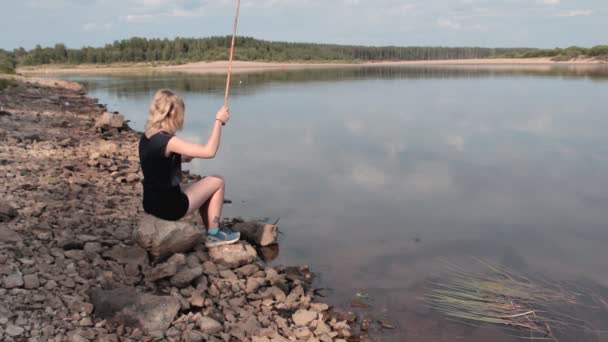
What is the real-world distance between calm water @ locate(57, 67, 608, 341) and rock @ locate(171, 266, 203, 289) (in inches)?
58.7

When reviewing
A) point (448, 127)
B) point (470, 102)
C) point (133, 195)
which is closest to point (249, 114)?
point (448, 127)

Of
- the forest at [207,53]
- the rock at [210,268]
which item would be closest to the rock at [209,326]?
the rock at [210,268]

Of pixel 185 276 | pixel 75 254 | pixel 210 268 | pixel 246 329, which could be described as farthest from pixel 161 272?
pixel 246 329

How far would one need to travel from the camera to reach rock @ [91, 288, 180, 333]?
402 cm

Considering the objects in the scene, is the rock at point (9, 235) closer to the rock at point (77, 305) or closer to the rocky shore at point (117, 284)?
the rocky shore at point (117, 284)

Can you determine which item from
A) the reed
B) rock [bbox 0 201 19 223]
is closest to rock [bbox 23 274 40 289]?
rock [bbox 0 201 19 223]

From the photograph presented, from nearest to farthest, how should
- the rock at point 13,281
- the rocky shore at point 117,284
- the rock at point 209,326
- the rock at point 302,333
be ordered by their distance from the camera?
the rocky shore at point 117,284
the rock at point 13,281
the rock at point 209,326
the rock at point 302,333

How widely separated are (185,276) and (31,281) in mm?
1312

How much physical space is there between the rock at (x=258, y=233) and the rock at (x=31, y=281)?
9.53 feet

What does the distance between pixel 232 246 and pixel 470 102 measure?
23.1 metres

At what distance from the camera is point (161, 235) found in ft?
17.3

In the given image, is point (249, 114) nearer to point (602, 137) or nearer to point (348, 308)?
point (602, 137)

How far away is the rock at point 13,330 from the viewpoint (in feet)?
11.6

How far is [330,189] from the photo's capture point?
10.0 m
